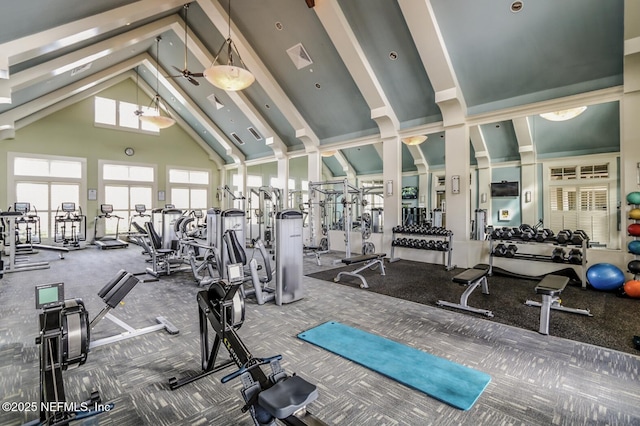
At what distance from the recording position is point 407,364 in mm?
2400

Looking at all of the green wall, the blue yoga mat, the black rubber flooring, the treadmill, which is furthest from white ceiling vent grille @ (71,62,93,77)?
the blue yoga mat

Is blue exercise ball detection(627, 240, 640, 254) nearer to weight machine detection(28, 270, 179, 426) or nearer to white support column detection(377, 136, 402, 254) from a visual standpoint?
white support column detection(377, 136, 402, 254)

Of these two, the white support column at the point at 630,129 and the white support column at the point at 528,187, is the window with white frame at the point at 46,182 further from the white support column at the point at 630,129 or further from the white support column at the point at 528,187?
the white support column at the point at 528,187

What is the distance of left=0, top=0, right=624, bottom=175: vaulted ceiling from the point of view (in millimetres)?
4734

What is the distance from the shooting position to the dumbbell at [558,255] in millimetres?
5094

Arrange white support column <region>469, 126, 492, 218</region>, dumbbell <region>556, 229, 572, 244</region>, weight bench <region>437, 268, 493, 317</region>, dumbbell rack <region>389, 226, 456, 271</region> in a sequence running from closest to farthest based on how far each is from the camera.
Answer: weight bench <region>437, 268, 493, 317</region>, dumbbell <region>556, 229, 572, 244</region>, dumbbell rack <region>389, 226, 456, 271</region>, white support column <region>469, 126, 492, 218</region>

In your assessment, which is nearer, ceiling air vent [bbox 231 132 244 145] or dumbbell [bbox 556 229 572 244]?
dumbbell [bbox 556 229 572 244]

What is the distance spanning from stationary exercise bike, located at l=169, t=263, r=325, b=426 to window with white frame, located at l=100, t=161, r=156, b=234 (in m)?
9.76

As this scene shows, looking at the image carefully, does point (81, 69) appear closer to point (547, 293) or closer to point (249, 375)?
point (249, 375)

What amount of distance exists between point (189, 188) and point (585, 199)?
1347 centimetres

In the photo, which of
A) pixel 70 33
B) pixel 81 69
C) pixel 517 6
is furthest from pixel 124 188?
pixel 517 6

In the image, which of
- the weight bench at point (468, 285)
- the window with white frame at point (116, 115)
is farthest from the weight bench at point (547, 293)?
the window with white frame at point (116, 115)

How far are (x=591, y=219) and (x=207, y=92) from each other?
12.1m

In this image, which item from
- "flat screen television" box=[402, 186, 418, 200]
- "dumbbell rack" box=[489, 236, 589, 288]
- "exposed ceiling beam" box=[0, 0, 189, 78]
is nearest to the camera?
"exposed ceiling beam" box=[0, 0, 189, 78]
